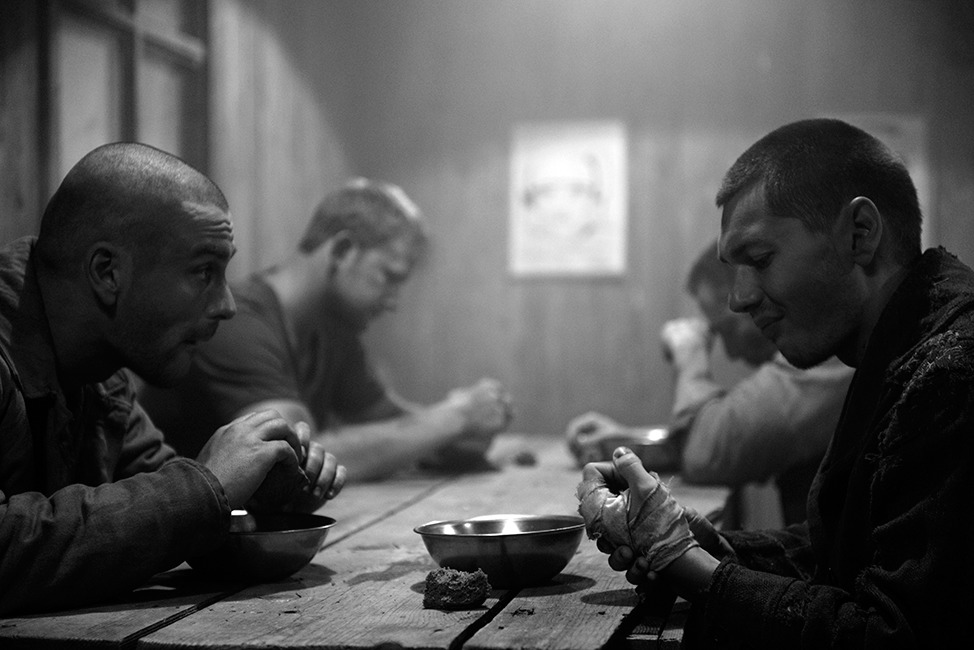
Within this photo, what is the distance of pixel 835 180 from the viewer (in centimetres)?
173

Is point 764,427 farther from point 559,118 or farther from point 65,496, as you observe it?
point 559,118

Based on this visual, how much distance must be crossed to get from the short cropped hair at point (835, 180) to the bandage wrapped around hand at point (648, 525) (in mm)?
515

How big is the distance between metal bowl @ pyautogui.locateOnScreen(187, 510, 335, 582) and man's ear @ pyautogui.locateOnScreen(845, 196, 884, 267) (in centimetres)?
103

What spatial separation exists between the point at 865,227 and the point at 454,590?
87cm

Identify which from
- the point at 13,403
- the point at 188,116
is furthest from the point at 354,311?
the point at 13,403

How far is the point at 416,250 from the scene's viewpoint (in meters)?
3.90

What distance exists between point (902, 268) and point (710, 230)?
379 centimetres

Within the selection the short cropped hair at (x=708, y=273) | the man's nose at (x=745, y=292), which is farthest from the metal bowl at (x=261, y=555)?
the short cropped hair at (x=708, y=273)

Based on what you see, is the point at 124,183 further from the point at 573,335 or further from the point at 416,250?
the point at 573,335

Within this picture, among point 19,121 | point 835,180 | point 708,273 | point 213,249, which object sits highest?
point 19,121

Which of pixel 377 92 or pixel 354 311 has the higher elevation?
pixel 377 92

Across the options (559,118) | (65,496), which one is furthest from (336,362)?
(65,496)

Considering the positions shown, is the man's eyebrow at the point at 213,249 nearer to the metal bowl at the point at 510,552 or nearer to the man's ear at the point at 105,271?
the man's ear at the point at 105,271

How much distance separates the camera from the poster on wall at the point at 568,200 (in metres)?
5.59
